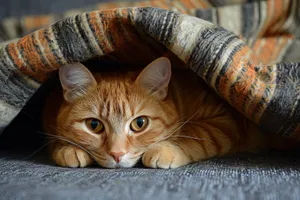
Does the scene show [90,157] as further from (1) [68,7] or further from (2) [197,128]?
(1) [68,7]

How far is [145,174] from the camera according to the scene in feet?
3.04

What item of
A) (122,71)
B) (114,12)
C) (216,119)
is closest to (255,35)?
(216,119)

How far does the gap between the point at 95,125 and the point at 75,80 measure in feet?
0.58

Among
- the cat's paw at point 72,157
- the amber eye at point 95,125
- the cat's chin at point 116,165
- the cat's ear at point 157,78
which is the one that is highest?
the cat's ear at point 157,78

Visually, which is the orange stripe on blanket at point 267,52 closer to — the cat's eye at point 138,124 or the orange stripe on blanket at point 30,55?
the cat's eye at point 138,124

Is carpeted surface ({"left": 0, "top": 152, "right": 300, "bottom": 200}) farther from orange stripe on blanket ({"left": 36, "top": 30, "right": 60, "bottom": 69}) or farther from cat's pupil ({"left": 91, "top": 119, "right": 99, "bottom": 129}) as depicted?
orange stripe on blanket ({"left": 36, "top": 30, "right": 60, "bottom": 69})

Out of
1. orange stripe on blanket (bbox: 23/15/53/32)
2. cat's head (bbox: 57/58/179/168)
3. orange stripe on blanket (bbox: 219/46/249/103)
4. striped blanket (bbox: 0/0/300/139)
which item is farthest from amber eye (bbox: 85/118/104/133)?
orange stripe on blanket (bbox: 23/15/53/32)

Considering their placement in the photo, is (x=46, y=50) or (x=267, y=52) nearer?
(x=46, y=50)

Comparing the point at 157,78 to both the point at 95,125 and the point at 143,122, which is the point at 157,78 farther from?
the point at 95,125

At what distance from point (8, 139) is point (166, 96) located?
726 millimetres

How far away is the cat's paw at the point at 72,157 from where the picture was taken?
42.3 inches

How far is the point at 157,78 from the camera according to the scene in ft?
3.92

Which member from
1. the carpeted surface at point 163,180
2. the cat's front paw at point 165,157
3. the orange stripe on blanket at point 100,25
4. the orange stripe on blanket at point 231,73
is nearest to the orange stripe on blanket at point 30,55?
the orange stripe on blanket at point 100,25

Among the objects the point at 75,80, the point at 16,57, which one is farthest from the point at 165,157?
the point at 16,57
